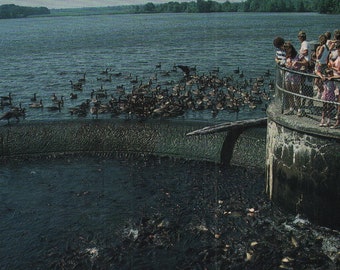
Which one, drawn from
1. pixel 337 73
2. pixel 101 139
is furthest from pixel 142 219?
pixel 337 73

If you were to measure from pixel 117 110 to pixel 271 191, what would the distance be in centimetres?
1497

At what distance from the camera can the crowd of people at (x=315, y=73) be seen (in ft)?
45.9

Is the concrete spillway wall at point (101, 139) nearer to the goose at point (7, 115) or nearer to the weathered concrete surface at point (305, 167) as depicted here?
the goose at point (7, 115)

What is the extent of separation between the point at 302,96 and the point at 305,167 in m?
2.32

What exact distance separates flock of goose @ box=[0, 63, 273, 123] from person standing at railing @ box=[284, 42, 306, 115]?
40.9 feet

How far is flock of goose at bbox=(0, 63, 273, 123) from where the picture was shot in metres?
28.6

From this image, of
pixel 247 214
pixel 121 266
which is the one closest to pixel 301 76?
pixel 247 214

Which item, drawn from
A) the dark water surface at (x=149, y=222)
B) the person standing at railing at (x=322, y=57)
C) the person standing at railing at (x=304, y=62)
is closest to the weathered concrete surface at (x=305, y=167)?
the dark water surface at (x=149, y=222)

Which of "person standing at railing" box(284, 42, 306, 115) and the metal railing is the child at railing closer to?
the metal railing

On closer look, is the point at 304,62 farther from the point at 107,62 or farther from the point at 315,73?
the point at 107,62

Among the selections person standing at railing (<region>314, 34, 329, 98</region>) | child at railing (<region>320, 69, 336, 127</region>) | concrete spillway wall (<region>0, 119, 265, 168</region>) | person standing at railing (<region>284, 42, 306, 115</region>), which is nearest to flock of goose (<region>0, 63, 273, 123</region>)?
concrete spillway wall (<region>0, 119, 265, 168</region>)

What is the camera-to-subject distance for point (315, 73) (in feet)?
49.2

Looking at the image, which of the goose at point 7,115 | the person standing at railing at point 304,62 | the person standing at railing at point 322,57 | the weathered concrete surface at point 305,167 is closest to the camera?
the weathered concrete surface at point 305,167

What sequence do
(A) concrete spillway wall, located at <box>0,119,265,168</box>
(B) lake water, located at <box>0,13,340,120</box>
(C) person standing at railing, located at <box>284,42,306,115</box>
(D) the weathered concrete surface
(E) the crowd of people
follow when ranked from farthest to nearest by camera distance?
(B) lake water, located at <box>0,13,340,120</box>
(A) concrete spillway wall, located at <box>0,119,265,168</box>
(C) person standing at railing, located at <box>284,42,306,115</box>
(D) the weathered concrete surface
(E) the crowd of people
